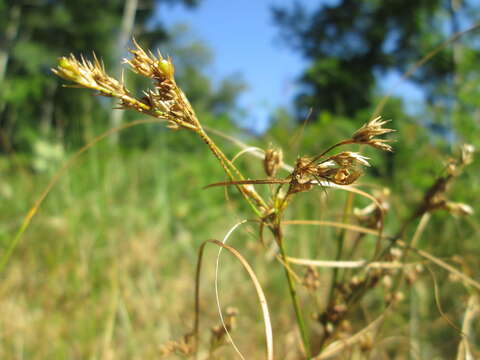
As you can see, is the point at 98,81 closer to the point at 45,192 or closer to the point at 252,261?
the point at 45,192

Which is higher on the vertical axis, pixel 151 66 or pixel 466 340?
pixel 151 66

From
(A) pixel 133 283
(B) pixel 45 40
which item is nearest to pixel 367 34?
(B) pixel 45 40

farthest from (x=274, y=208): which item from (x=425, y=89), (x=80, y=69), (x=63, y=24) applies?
(x=63, y=24)

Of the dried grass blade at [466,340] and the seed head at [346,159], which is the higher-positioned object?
the seed head at [346,159]

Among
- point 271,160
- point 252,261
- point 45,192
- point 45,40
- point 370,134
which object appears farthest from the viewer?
point 45,40

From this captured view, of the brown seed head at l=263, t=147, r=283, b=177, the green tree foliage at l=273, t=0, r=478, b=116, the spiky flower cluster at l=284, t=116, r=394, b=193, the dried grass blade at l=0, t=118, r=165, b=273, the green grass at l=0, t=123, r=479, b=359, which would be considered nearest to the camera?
the spiky flower cluster at l=284, t=116, r=394, b=193

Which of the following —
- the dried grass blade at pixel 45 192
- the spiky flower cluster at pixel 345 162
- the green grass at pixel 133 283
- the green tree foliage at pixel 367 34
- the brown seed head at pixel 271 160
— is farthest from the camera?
the green tree foliage at pixel 367 34

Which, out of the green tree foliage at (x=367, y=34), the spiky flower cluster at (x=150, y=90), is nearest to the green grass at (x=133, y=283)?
the spiky flower cluster at (x=150, y=90)

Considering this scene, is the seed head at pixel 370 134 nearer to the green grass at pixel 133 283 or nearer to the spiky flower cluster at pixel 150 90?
the spiky flower cluster at pixel 150 90

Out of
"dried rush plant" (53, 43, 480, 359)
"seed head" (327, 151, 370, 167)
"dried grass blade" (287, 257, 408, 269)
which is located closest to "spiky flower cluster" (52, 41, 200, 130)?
"dried rush plant" (53, 43, 480, 359)

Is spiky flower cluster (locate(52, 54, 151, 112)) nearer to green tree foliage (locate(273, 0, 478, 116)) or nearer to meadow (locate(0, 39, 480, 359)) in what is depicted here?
meadow (locate(0, 39, 480, 359))

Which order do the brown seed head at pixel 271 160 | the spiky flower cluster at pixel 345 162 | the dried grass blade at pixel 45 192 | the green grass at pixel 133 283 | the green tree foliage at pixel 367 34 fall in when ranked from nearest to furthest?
1. the spiky flower cluster at pixel 345 162
2. the brown seed head at pixel 271 160
3. the dried grass blade at pixel 45 192
4. the green grass at pixel 133 283
5. the green tree foliage at pixel 367 34

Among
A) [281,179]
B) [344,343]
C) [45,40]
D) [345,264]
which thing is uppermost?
[45,40]
